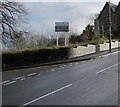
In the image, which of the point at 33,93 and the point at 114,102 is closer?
the point at 114,102

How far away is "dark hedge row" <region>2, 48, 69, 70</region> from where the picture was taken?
26.1 meters

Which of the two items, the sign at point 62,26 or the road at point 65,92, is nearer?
the road at point 65,92

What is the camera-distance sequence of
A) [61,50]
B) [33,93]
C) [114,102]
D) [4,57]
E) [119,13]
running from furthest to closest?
[119,13] < [61,50] < [4,57] < [33,93] < [114,102]

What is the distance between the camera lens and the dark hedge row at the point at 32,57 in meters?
26.1

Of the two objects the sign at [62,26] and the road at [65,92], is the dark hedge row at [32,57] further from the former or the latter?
the road at [65,92]

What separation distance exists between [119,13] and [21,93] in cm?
7890

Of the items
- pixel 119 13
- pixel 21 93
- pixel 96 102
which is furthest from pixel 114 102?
pixel 119 13

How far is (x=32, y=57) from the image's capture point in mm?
27844

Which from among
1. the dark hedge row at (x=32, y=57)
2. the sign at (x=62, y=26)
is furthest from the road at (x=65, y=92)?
the sign at (x=62, y=26)

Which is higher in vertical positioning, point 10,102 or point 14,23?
point 14,23

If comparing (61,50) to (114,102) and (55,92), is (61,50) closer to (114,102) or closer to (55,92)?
(55,92)

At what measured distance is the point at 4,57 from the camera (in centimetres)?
2600

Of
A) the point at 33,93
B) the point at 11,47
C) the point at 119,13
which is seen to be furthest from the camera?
the point at 119,13

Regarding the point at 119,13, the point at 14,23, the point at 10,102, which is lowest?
the point at 10,102
